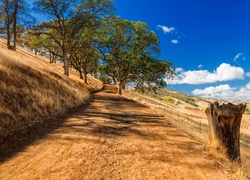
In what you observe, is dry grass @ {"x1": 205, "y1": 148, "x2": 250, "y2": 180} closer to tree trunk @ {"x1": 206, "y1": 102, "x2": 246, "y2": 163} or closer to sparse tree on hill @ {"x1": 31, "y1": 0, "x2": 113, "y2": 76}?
tree trunk @ {"x1": 206, "y1": 102, "x2": 246, "y2": 163}

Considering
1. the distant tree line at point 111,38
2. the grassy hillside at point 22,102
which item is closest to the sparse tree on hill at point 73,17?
the distant tree line at point 111,38

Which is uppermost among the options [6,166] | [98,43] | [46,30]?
[46,30]

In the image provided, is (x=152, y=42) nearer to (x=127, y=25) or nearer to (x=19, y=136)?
(x=127, y=25)

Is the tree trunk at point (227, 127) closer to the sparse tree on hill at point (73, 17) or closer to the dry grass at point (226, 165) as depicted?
the dry grass at point (226, 165)

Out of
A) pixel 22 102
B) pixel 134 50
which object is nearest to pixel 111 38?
pixel 134 50

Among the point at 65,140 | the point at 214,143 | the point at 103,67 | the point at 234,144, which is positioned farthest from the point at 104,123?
the point at 103,67

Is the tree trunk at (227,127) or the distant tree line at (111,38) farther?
the distant tree line at (111,38)

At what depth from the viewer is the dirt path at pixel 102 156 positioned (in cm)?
487

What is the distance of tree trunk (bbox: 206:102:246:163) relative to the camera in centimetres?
672

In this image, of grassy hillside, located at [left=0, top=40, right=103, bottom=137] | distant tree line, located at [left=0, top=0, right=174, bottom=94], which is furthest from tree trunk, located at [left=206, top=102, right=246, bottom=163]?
distant tree line, located at [left=0, top=0, right=174, bottom=94]

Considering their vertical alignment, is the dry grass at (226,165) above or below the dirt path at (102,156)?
below

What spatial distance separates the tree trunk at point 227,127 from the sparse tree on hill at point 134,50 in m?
17.7

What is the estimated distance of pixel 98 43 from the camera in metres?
27.1

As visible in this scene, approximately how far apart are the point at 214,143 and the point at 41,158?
5.95 metres
